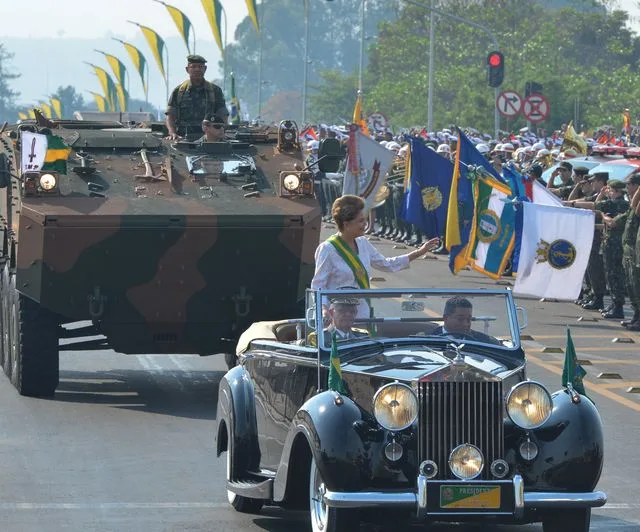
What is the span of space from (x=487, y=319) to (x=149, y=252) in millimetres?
5681

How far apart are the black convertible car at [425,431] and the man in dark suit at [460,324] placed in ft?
0.03

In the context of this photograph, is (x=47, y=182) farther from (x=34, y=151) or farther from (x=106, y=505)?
(x=106, y=505)

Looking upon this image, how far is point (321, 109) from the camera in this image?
5413 inches

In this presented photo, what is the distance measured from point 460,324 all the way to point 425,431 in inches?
48.5

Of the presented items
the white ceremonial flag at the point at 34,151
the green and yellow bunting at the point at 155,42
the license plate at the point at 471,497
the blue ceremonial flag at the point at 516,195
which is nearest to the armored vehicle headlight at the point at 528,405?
the license plate at the point at 471,497

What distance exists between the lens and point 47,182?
15.8 metres

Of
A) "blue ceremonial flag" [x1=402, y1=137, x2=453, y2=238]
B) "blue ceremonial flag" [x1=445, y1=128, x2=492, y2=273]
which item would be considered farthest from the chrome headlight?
"blue ceremonial flag" [x1=402, y1=137, x2=453, y2=238]

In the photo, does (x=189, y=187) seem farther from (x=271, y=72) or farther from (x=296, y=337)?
(x=271, y=72)

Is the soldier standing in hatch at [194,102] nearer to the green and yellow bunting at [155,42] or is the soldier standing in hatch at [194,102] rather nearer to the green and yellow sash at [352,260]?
the green and yellow sash at [352,260]

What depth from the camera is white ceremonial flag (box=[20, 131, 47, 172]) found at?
16.1 meters

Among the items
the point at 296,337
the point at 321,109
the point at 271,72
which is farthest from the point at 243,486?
the point at 271,72

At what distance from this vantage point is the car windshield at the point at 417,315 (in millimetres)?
10219

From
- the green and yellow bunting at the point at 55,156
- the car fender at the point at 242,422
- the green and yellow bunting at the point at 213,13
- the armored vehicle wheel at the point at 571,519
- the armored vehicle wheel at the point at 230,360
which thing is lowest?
the armored vehicle wheel at the point at 230,360

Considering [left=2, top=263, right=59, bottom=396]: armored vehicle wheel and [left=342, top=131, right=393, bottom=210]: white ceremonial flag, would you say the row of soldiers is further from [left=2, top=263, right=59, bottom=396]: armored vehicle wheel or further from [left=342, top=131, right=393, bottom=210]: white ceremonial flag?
[left=2, top=263, right=59, bottom=396]: armored vehicle wheel
